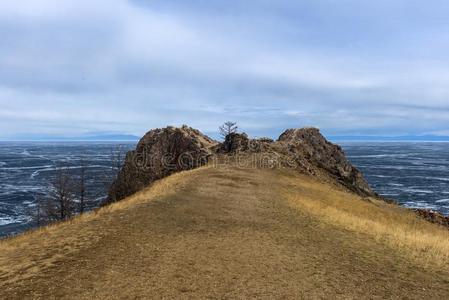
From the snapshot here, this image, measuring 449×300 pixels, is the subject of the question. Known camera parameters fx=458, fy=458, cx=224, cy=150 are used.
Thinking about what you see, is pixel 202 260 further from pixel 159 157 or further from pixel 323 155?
pixel 323 155

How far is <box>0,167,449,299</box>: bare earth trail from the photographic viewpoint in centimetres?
1294

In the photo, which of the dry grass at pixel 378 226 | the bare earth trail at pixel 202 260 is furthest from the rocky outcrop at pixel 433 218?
the bare earth trail at pixel 202 260

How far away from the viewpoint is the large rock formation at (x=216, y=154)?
Result: 53219 mm

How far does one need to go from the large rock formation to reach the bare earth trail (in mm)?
28979

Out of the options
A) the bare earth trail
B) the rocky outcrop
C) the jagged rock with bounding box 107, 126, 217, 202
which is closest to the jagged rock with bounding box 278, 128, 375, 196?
the rocky outcrop

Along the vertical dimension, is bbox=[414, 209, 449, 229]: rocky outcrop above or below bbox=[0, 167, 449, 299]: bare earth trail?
below

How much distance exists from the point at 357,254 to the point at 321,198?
1764cm

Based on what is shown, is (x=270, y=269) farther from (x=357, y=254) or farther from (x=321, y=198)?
(x=321, y=198)

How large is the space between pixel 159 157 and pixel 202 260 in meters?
43.9

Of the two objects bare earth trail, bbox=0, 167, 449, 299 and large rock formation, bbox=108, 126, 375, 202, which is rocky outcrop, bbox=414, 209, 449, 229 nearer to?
large rock formation, bbox=108, 126, 375, 202

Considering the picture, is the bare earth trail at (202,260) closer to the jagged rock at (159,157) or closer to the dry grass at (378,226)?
the dry grass at (378,226)

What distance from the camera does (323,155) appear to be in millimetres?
58625

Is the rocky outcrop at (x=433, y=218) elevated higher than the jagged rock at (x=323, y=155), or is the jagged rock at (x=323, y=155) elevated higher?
the jagged rock at (x=323, y=155)

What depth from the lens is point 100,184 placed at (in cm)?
9975
